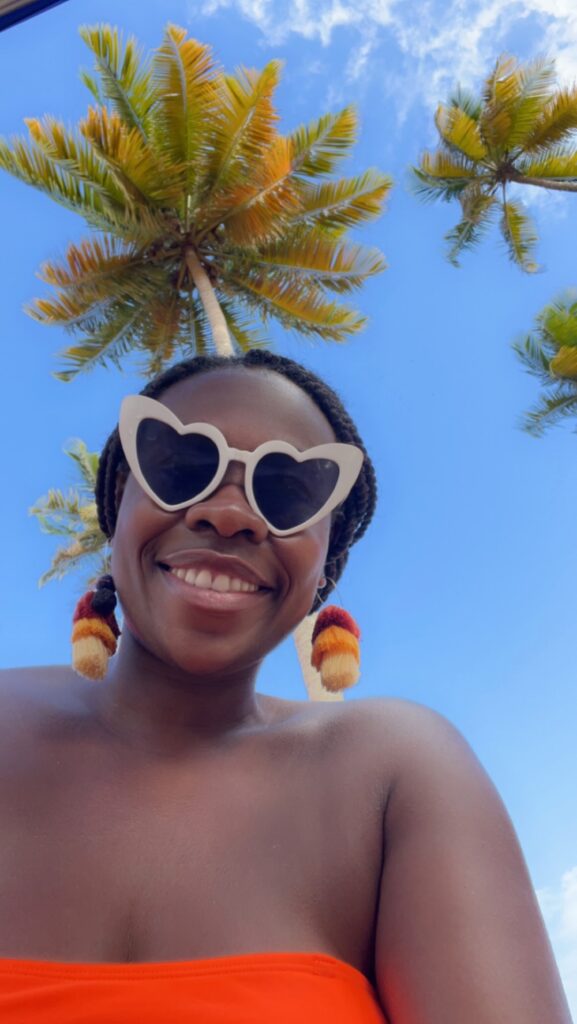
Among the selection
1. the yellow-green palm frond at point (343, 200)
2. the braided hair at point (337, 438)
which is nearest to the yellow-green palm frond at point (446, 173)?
the yellow-green palm frond at point (343, 200)

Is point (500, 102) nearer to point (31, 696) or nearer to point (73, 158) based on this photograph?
point (73, 158)

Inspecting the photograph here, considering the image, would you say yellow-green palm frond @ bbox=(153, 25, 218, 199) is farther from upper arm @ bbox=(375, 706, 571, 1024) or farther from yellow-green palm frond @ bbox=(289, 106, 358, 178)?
upper arm @ bbox=(375, 706, 571, 1024)

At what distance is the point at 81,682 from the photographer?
1.94 meters

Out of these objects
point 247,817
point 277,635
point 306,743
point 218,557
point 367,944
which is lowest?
point 367,944

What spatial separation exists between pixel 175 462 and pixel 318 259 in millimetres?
10026

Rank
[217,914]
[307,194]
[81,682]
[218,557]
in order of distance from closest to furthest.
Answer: [217,914]
[218,557]
[81,682]
[307,194]

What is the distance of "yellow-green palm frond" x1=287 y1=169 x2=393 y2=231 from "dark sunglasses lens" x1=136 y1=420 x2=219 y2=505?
31.8 ft

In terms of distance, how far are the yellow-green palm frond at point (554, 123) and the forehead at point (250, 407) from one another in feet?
38.8

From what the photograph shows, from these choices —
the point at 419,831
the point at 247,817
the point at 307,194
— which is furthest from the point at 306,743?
the point at 307,194

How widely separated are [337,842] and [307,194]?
34.2 ft

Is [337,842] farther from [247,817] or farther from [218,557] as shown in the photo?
[218,557]

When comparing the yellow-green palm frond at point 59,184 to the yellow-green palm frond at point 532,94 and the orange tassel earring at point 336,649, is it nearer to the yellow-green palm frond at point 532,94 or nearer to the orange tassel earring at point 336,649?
the yellow-green palm frond at point 532,94

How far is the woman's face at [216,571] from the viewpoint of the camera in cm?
164

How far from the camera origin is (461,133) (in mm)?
12586
